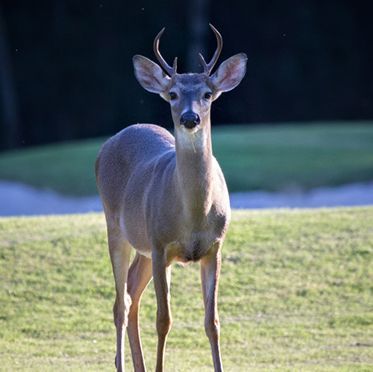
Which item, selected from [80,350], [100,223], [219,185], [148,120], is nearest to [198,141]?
[219,185]

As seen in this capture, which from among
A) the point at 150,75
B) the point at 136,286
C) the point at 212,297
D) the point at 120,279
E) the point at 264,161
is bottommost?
the point at 264,161

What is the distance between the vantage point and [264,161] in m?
22.1

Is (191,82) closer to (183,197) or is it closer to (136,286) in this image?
(183,197)

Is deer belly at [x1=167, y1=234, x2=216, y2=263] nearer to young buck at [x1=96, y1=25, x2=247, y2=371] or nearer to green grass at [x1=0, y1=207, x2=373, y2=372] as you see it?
young buck at [x1=96, y1=25, x2=247, y2=371]

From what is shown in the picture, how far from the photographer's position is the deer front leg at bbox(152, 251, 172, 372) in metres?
8.09

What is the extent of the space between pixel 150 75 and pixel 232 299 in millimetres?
3246

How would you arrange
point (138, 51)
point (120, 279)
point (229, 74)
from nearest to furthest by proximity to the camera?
point (229, 74)
point (120, 279)
point (138, 51)

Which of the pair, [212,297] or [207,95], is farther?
[212,297]

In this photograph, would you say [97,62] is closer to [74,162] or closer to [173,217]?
[74,162]

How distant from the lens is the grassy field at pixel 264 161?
20391mm

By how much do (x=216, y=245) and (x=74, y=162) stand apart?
15090mm

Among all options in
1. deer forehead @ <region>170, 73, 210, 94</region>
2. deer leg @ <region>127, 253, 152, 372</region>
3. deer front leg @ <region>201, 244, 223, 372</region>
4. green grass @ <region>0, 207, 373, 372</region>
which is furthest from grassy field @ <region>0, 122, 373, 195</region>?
deer forehead @ <region>170, 73, 210, 94</region>

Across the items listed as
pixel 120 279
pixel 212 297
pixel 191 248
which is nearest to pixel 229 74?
pixel 191 248

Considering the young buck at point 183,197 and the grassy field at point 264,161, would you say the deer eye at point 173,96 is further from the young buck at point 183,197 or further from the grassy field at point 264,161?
the grassy field at point 264,161
